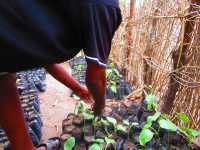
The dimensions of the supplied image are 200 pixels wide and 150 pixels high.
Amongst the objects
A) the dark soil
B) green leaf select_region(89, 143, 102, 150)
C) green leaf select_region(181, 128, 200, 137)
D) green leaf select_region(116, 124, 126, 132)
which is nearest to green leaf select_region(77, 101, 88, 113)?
the dark soil

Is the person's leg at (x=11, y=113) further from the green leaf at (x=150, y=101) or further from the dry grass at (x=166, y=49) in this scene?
the dry grass at (x=166, y=49)

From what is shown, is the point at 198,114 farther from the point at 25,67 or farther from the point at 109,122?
the point at 25,67

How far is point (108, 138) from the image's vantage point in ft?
6.46

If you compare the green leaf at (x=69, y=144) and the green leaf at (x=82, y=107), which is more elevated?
the green leaf at (x=82, y=107)

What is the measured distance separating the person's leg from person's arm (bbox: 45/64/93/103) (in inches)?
16.4

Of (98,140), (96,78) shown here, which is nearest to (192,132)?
(98,140)

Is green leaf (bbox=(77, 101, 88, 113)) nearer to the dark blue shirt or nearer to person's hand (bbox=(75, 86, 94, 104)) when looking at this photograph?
person's hand (bbox=(75, 86, 94, 104))

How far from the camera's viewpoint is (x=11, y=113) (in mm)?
1591

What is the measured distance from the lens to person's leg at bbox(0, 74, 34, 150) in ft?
5.18

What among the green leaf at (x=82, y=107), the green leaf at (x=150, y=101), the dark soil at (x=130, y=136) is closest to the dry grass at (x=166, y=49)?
the green leaf at (x=150, y=101)

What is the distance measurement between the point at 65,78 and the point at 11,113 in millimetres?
567

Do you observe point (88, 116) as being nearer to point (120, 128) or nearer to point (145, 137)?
point (120, 128)

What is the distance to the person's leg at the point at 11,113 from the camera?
62.2 inches

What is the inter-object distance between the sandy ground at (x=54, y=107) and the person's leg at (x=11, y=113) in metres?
0.63
